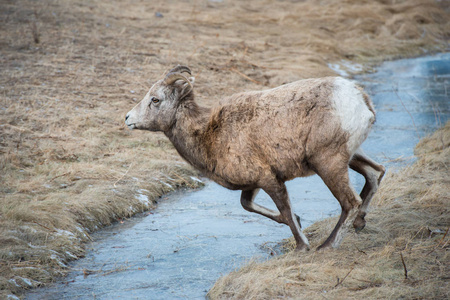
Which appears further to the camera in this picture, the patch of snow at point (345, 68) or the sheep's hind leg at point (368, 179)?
the patch of snow at point (345, 68)

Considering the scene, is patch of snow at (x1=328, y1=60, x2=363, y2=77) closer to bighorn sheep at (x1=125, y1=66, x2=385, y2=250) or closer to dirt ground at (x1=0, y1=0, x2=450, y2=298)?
dirt ground at (x1=0, y1=0, x2=450, y2=298)

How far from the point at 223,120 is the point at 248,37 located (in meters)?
14.5

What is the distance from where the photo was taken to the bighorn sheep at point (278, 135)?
5.57m

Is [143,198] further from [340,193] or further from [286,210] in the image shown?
[340,193]

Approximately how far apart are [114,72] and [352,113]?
9198 millimetres

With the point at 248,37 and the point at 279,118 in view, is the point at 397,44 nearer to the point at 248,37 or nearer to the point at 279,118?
the point at 248,37

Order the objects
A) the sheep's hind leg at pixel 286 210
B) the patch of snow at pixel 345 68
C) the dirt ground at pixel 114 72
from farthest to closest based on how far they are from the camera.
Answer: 1. the patch of snow at pixel 345 68
2. the dirt ground at pixel 114 72
3. the sheep's hind leg at pixel 286 210

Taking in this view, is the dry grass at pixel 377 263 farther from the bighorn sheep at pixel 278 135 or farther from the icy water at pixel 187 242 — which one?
the icy water at pixel 187 242

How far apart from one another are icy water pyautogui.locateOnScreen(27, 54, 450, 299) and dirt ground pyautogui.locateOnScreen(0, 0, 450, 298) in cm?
35

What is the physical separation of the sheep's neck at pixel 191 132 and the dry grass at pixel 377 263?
5.06ft

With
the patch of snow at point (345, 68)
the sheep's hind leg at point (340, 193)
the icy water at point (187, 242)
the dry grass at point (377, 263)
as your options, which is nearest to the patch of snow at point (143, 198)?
the icy water at point (187, 242)

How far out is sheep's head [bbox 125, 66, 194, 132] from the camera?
6.58 m

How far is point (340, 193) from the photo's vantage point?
5703mm

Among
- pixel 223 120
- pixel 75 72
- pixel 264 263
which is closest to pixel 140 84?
pixel 75 72
